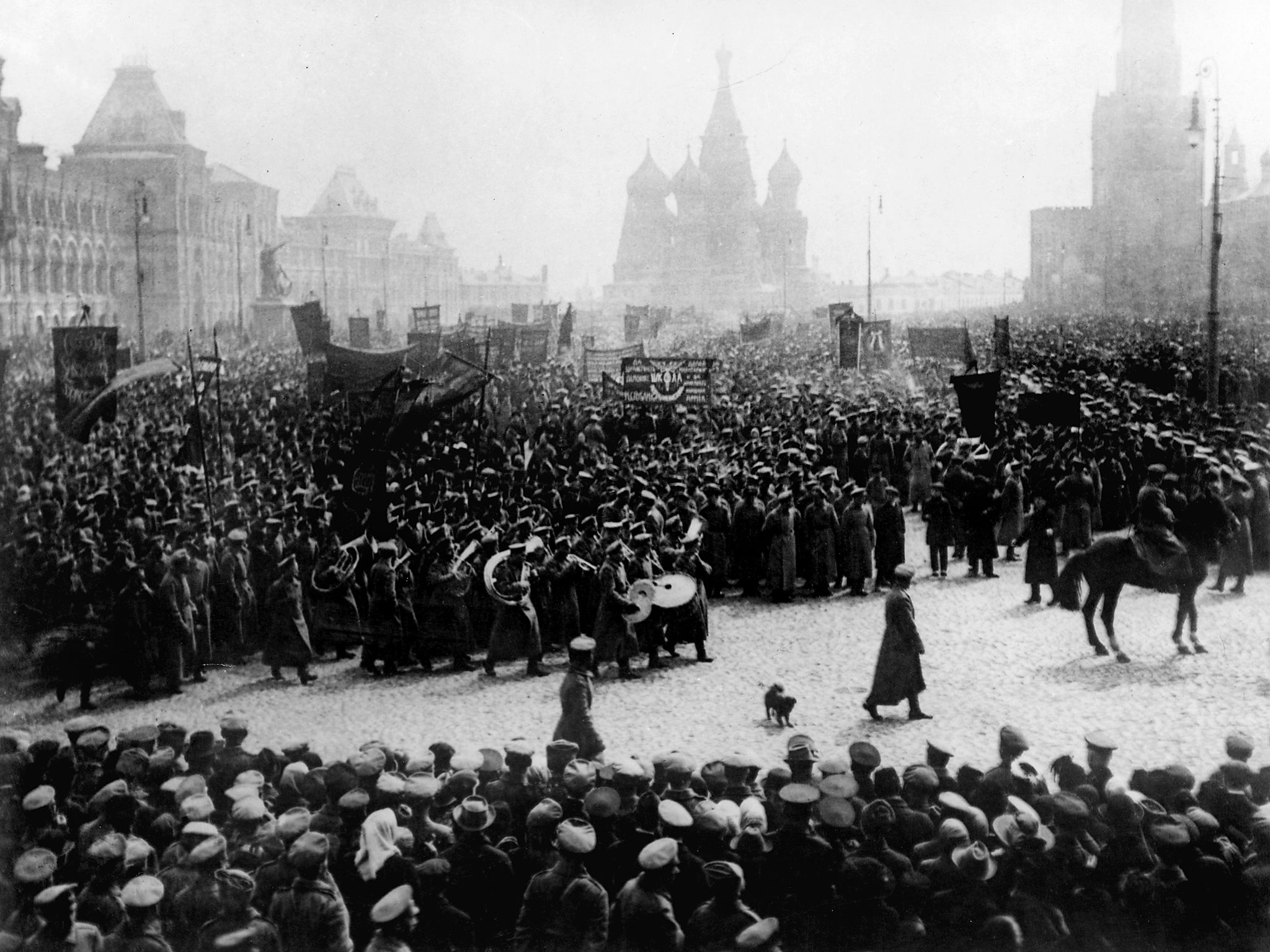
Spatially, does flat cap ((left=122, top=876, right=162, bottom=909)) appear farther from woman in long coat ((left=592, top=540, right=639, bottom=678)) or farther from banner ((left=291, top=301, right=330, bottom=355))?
banner ((left=291, top=301, right=330, bottom=355))

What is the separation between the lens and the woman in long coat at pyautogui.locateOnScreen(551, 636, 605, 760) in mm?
7316

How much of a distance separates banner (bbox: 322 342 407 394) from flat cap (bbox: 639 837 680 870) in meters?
11.1

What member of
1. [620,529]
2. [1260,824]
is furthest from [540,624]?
[1260,824]

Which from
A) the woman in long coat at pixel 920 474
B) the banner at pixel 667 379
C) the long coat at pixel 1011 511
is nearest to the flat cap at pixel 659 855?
the long coat at pixel 1011 511

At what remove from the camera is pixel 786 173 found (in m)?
89.5

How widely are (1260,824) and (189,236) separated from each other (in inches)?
2179

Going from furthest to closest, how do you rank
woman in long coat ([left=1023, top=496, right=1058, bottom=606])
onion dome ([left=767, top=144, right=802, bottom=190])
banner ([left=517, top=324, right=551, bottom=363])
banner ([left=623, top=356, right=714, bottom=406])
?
onion dome ([left=767, top=144, right=802, bottom=190]), banner ([left=517, top=324, right=551, bottom=363]), banner ([left=623, top=356, right=714, bottom=406]), woman in long coat ([left=1023, top=496, right=1058, bottom=606])

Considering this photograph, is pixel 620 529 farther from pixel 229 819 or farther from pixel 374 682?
pixel 229 819

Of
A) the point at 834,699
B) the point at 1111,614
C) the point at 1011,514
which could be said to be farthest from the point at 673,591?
the point at 1011,514

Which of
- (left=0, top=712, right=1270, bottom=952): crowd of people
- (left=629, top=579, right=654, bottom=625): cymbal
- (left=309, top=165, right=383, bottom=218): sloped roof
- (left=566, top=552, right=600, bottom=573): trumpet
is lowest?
(left=0, top=712, right=1270, bottom=952): crowd of people

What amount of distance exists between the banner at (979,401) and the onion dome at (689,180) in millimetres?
73569

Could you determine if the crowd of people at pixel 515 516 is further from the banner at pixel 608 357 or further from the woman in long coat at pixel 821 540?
the banner at pixel 608 357

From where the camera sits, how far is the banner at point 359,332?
28781 millimetres

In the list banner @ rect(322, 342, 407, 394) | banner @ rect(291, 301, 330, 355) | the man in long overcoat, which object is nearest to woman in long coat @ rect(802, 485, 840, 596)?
the man in long overcoat
